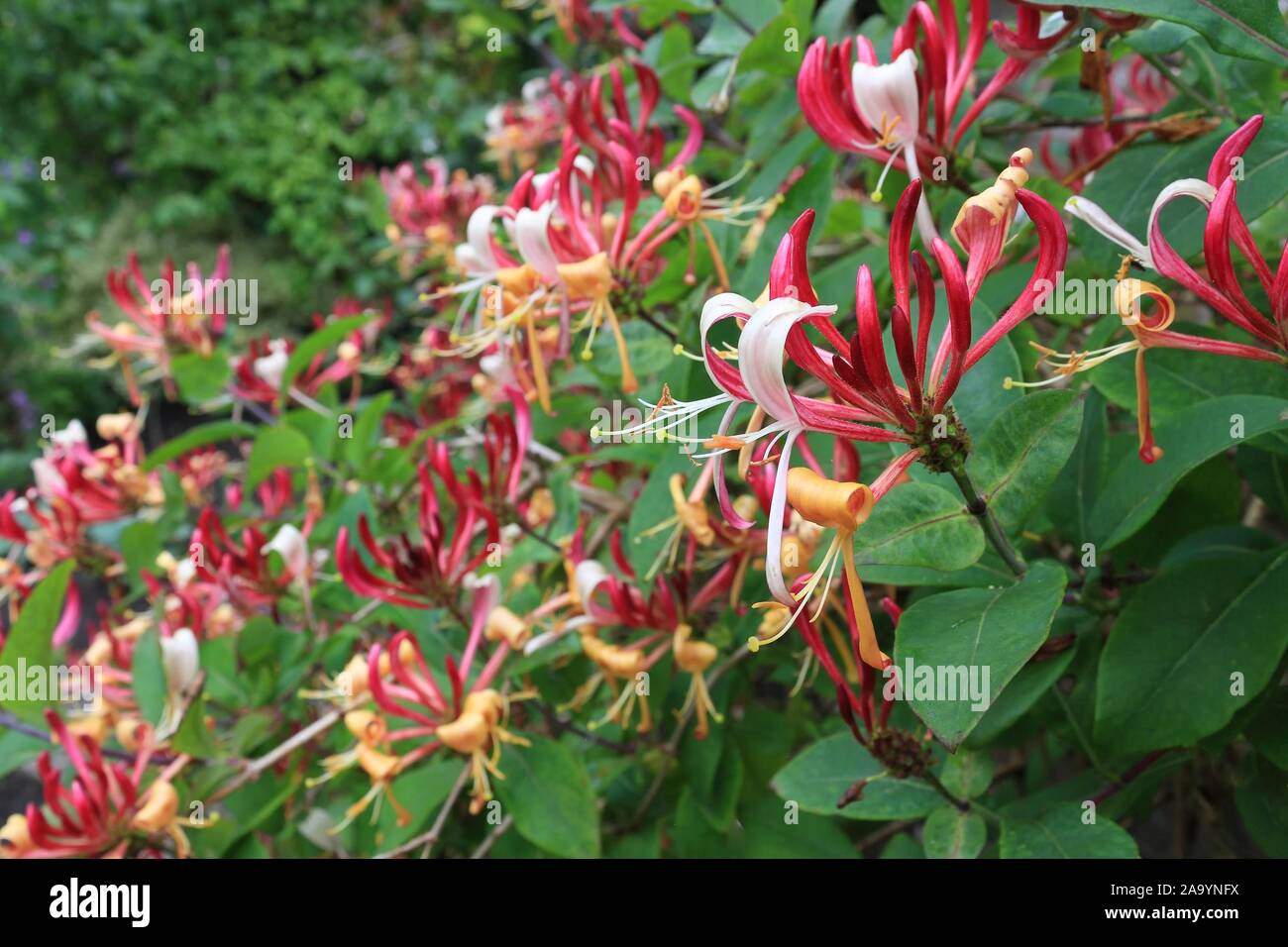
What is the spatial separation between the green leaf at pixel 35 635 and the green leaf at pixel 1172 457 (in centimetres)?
92

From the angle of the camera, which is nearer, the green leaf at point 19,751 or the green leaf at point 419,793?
the green leaf at point 419,793

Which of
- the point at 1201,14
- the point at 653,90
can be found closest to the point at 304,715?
the point at 653,90

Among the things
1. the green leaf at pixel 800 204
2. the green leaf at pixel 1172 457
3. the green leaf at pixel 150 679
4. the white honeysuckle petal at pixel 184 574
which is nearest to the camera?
the green leaf at pixel 1172 457

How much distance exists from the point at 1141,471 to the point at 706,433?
1.06ft

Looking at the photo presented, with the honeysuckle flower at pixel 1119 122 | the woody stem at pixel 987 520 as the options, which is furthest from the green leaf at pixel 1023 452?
the honeysuckle flower at pixel 1119 122

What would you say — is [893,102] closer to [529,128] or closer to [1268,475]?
[1268,475]

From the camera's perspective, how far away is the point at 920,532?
509 mm

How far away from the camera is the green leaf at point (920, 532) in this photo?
499mm

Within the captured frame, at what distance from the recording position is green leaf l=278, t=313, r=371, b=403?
4.04 ft

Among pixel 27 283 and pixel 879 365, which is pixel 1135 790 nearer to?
pixel 879 365

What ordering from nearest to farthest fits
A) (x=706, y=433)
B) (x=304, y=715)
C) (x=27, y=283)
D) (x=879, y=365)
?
(x=879, y=365) → (x=706, y=433) → (x=304, y=715) → (x=27, y=283)

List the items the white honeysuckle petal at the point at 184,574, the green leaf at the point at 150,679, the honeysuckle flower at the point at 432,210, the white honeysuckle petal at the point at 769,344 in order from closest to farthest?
the white honeysuckle petal at the point at 769,344, the green leaf at the point at 150,679, the white honeysuckle petal at the point at 184,574, the honeysuckle flower at the point at 432,210

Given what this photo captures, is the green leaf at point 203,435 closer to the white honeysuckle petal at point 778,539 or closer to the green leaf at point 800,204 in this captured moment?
the green leaf at point 800,204
